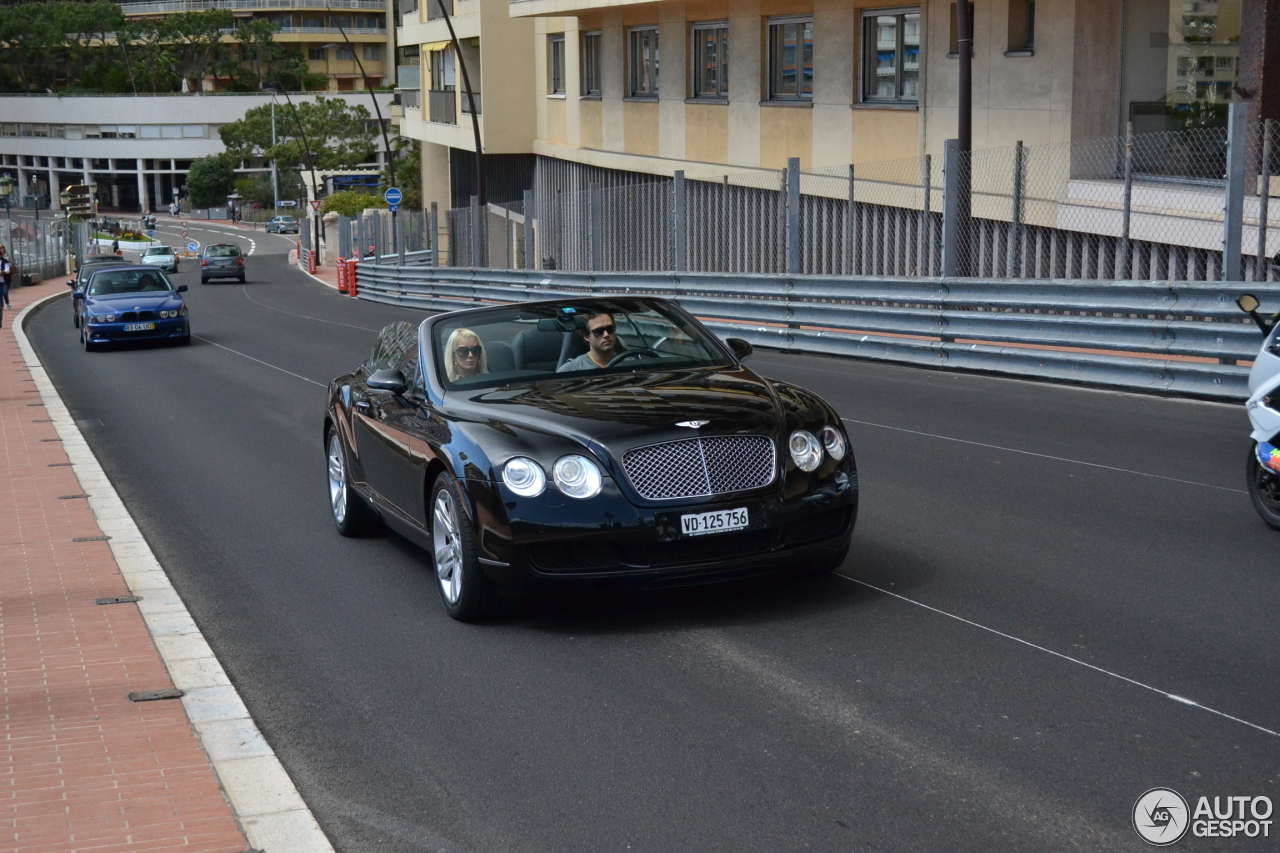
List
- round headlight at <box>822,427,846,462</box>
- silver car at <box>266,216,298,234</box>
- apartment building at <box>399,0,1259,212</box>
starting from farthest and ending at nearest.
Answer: silver car at <box>266,216,298,234</box>
apartment building at <box>399,0,1259,212</box>
round headlight at <box>822,427,846,462</box>

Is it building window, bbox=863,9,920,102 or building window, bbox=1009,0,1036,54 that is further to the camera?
building window, bbox=863,9,920,102

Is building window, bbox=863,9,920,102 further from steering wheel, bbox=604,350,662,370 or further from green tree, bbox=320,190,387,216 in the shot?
green tree, bbox=320,190,387,216

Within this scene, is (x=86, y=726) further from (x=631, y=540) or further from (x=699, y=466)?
(x=699, y=466)

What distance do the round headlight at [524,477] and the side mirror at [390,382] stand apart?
1368 mm

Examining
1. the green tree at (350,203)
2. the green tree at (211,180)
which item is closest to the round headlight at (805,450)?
the green tree at (350,203)

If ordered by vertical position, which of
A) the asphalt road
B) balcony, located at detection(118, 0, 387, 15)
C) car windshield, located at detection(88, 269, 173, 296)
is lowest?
car windshield, located at detection(88, 269, 173, 296)

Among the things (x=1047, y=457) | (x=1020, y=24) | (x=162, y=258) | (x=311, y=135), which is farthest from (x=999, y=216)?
(x=311, y=135)

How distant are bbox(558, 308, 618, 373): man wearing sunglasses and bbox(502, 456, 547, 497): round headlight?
1.23 meters

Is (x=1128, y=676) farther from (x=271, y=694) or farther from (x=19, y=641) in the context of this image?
(x=19, y=641)

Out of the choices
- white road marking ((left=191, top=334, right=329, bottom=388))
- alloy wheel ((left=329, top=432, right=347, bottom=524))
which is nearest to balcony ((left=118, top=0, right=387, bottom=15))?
white road marking ((left=191, top=334, right=329, bottom=388))

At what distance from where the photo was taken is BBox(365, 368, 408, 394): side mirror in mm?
7867

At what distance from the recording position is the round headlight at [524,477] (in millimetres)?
6621

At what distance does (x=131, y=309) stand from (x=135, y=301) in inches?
16.4

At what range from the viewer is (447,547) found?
286 inches
